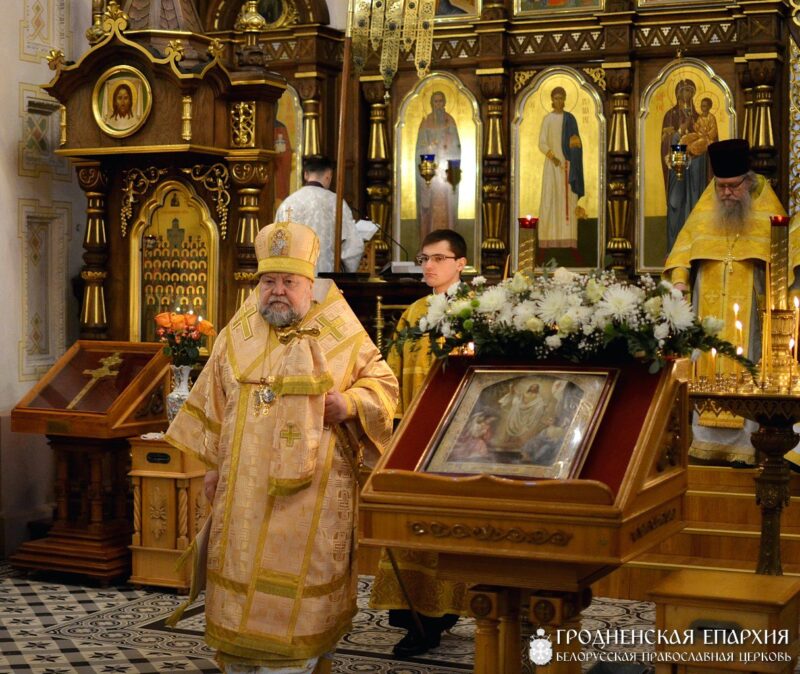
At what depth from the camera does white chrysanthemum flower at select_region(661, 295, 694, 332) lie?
12.6 ft

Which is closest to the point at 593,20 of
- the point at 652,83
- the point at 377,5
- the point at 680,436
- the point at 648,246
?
the point at 652,83

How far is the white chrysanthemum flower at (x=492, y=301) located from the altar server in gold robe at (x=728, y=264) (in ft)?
14.2

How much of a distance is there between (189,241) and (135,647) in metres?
2.85

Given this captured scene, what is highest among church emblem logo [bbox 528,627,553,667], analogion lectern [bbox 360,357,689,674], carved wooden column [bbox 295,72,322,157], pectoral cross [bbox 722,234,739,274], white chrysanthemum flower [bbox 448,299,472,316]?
carved wooden column [bbox 295,72,322,157]

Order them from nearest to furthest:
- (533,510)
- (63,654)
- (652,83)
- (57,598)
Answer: (533,510) < (63,654) < (57,598) < (652,83)

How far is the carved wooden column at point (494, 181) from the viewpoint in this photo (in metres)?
11.1

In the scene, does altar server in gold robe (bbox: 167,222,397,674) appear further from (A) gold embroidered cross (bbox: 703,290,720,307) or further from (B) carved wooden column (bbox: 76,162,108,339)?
(A) gold embroidered cross (bbox: 703,290,720,307)

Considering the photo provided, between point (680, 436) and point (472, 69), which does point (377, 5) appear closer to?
point (472, 69)

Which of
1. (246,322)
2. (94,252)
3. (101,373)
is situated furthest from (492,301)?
(94,252)

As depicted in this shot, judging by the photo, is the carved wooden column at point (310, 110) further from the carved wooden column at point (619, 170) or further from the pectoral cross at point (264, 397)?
the pectoral cross at point (264, 397)

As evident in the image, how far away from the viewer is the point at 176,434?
16.8 feet

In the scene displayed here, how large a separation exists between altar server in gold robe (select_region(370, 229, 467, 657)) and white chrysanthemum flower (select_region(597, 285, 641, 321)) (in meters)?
1.65

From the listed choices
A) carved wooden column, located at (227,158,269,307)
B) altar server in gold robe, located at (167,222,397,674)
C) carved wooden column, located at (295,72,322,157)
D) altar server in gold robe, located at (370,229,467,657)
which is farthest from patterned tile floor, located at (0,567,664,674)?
carved wooden column, located at (295,72,322,157)

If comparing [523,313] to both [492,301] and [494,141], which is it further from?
[494,141]
